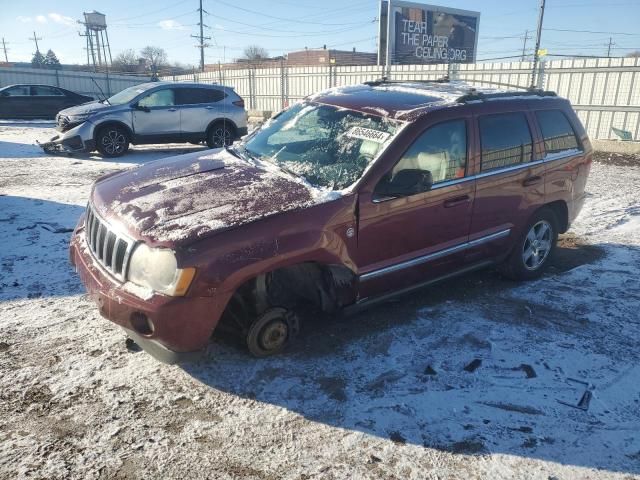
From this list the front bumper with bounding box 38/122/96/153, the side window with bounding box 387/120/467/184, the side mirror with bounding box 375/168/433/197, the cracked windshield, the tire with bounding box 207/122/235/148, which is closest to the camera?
the side mirror with bounding box 375/168/433/197

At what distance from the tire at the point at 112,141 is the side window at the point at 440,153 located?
896 cm

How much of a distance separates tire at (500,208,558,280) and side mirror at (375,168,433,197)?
1729 mm

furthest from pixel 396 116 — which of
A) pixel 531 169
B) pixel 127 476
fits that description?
pixel 127 476

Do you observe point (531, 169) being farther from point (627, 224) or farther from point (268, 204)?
point (627, 224)

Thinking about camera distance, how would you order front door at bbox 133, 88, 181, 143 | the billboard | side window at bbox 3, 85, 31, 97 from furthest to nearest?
the billboard, side window at bbox 3, 85, 31, 97, front door at bbox 133, 88, 181, 143

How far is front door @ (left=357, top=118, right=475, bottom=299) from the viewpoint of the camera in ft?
11.5

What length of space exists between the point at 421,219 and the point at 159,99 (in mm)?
9386

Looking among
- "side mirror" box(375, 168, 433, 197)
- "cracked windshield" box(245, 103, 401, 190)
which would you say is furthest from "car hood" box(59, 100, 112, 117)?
"side mirror" box(375, 168, 433, 197)

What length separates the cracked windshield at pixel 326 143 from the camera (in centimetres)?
360

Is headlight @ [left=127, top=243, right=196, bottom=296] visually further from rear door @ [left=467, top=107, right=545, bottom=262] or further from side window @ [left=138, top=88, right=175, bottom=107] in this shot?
side window @ [left=138, top=88, right=175, bottom=107]

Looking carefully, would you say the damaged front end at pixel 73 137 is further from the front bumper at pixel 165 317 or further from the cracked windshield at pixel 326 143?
the front bumper at pixel 165 317

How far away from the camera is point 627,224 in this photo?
22.0 feet

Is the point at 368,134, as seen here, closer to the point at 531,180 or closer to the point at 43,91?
the point at 531,180

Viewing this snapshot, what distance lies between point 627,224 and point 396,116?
471 cm
